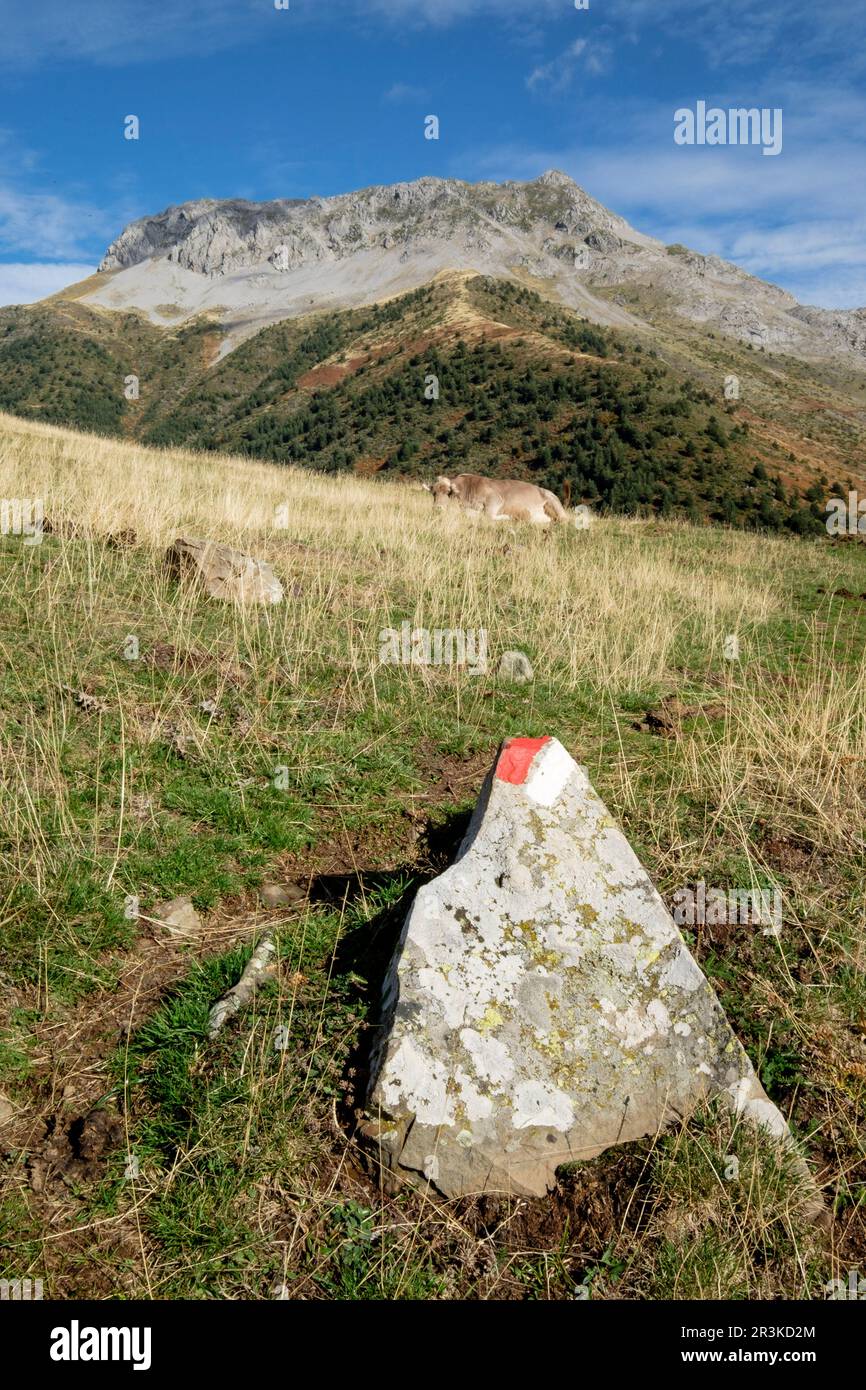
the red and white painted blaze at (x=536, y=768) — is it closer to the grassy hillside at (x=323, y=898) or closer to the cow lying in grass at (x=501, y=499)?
the grassy hillside at (x=323, y=898)

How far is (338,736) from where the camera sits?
516 cm

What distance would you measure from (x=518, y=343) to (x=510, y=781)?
5597cm

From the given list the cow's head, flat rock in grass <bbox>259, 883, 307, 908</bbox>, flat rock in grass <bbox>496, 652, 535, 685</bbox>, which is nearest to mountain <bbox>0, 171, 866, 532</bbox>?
the cow's head

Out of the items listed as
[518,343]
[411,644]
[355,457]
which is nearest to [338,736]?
[411,644]

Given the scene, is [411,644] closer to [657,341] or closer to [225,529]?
[225,529]

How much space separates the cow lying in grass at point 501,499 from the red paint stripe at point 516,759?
1395 centimetres

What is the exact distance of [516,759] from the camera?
10.3ft

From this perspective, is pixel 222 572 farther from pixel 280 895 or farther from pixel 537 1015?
pixel 537 1015

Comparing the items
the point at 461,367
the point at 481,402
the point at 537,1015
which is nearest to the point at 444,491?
the point at 537,1015

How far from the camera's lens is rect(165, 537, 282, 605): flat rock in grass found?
7.12 meters

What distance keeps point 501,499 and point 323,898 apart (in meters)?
14.7

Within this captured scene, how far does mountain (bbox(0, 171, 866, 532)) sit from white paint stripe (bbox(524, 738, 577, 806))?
14619 millimetres

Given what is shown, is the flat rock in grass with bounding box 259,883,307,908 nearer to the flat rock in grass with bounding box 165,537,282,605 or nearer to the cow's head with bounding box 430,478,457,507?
the flat rock in grass with bounding box 165,537,282,605

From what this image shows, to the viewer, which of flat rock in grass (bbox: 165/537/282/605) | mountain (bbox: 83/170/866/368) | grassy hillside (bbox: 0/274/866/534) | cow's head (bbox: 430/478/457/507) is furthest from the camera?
mountain (bbox: 83/170/866/368)
